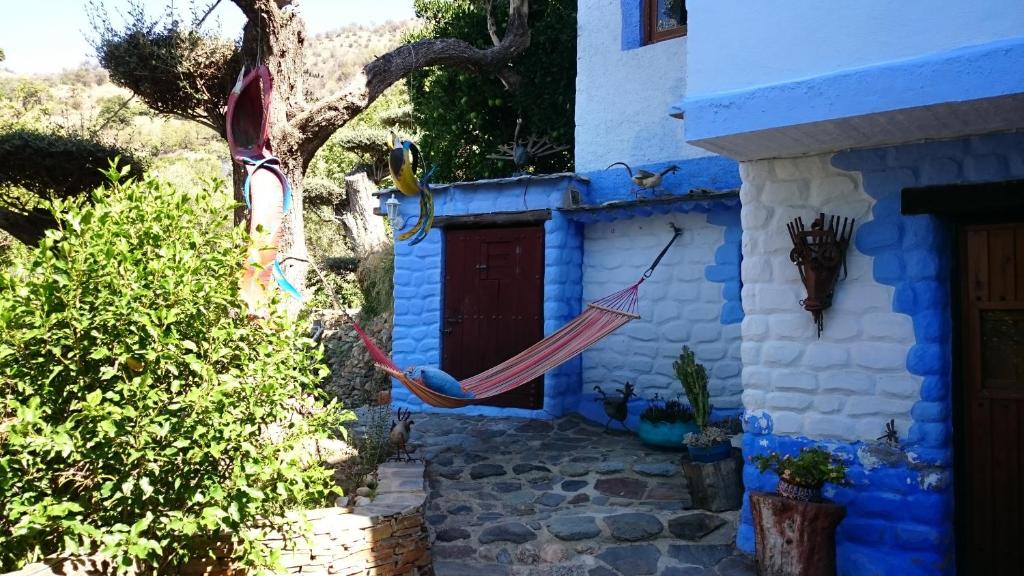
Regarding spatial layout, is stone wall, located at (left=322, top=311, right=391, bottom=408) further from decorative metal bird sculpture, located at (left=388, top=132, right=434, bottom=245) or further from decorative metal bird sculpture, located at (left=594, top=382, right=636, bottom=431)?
decorative metal bird sculpture, located at (left=388, top=132, right=434, bottom=245)

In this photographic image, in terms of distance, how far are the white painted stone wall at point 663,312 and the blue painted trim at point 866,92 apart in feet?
8.16

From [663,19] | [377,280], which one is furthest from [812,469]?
A: [377,280]

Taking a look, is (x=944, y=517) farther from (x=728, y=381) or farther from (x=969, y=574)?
(x=728, y=381)

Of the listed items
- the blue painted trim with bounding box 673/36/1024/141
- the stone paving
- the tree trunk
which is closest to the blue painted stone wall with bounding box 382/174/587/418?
the stone paving

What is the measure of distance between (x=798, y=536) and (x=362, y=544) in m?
1.67

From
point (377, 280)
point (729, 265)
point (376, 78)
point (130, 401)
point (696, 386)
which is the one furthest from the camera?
point (377, 280)

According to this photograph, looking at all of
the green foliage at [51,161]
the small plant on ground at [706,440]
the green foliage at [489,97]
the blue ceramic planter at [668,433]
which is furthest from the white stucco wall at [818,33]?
the green foliage at [51,161]

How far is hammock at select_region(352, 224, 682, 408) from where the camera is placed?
4.23 metres

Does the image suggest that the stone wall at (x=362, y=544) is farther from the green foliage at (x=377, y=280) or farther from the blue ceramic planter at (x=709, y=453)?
the green foliage at (x=377, y=280)

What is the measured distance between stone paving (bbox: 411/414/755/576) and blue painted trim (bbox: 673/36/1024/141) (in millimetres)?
1776

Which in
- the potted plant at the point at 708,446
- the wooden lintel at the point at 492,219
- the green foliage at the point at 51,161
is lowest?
A: the potted plant at the point at 708,446

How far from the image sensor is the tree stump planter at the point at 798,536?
2.77m

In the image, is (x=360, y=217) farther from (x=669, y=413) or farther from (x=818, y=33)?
(x=818, y=33)

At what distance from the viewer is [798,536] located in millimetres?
2797
